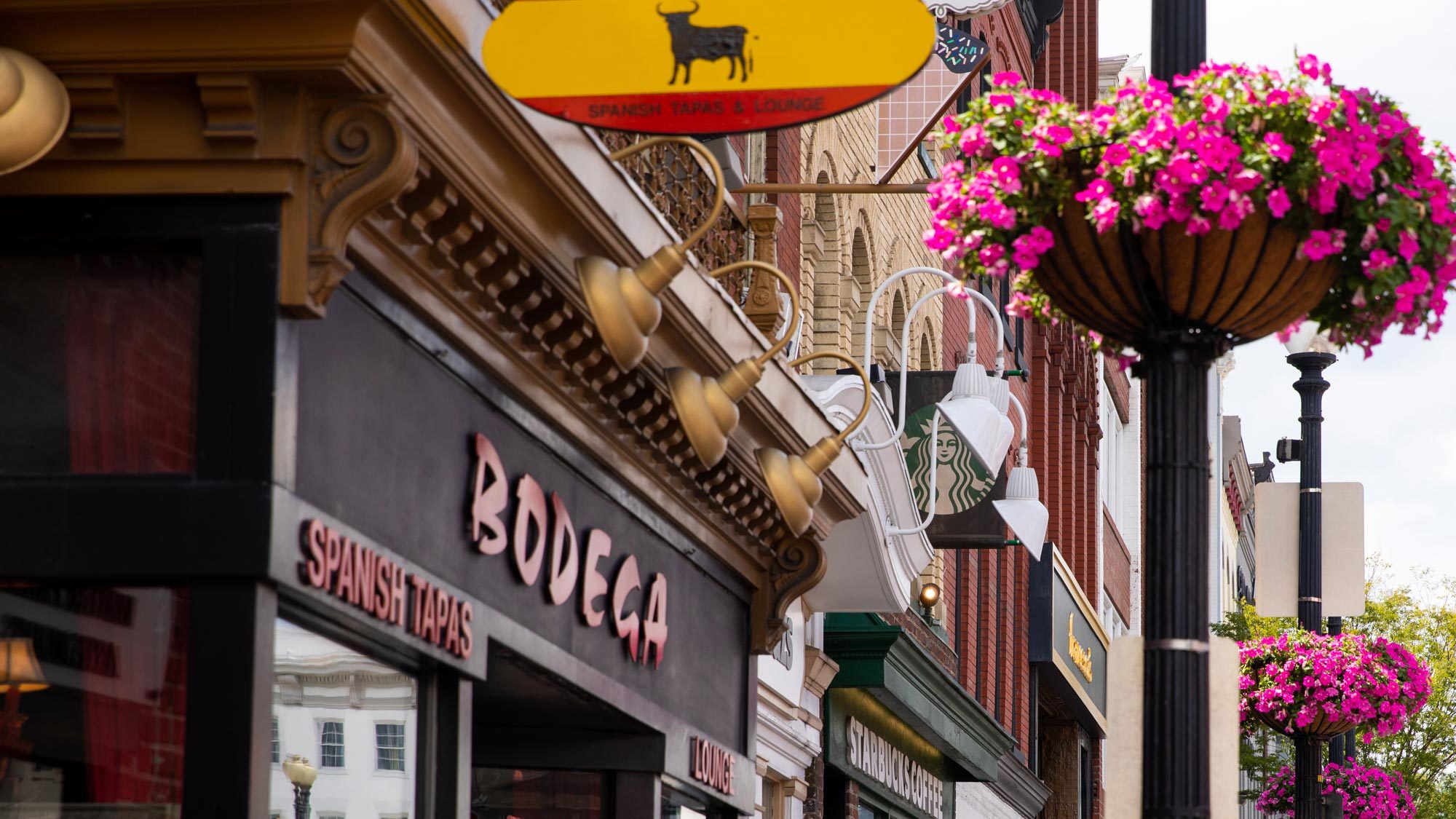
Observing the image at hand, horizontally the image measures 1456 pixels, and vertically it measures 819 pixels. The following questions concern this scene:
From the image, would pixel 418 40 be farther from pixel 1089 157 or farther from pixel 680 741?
pixel 680 741

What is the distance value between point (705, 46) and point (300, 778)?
9.42ft

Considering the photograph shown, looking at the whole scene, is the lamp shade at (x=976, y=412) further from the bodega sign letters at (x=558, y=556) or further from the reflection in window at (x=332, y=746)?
the reflection in window at (x=332, y=746)

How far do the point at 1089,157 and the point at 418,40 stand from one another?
7.22ft

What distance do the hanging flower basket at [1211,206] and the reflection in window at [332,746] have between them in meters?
2.85

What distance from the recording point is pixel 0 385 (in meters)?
7.28

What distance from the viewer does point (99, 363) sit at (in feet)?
24.1

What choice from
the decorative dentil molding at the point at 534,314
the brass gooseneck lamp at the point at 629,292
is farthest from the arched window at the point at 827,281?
the brass gooseneck lamp at the point at 629,292

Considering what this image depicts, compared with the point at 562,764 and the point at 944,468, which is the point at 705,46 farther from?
the point at 944,468

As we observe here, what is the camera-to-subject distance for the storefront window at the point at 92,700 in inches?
279

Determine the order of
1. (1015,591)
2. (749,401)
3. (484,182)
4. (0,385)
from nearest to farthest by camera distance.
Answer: (0,385), (484,182), (749,401), (1015,591)

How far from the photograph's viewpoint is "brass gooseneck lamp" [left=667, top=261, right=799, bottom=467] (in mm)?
10023

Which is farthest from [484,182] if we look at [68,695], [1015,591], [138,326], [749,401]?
[1015,591]

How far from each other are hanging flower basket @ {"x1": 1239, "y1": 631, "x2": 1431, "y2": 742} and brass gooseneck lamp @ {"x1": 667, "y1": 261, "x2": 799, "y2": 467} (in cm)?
1170

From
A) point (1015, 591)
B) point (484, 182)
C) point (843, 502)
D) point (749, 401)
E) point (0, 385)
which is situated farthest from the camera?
point (1015, 591)
